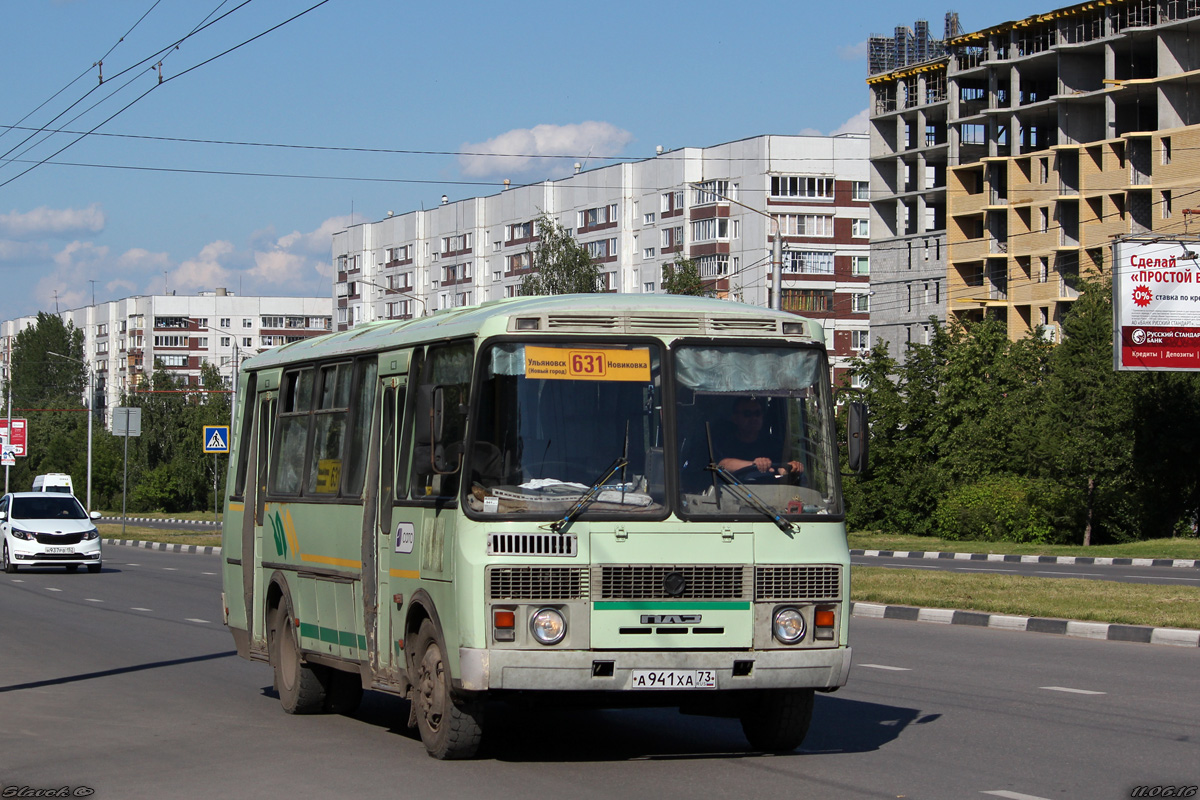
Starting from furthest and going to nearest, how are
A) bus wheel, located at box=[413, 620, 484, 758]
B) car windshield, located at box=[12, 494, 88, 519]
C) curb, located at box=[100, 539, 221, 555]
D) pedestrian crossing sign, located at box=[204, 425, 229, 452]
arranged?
curb, located at box=[100, 539, 221, 555], pedestrian crossing sign, located at box=[204, 425, 229, 452], car windshield, located at box=[12, 494, 88, 519], bus wheel, located at box=[413, 620, 484, 758]

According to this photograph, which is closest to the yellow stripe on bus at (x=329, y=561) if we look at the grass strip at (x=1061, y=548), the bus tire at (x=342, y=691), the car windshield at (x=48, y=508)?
the bus tire at (x=342, y=691)

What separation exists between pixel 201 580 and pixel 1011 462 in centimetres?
2914

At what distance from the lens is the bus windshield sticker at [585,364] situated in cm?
873

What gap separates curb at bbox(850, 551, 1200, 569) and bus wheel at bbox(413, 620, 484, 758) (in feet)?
88.9

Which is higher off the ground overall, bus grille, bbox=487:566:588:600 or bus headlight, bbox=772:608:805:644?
bus grille, bbox=487:566:588:600

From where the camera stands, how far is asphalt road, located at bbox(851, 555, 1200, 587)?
27.6 metres

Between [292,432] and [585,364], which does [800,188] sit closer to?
[292,432]

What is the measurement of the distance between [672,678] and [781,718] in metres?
1.03

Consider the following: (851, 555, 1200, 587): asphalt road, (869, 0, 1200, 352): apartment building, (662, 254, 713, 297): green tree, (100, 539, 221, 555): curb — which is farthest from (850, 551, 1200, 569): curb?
(869, 0, 1200, 352): apartment building

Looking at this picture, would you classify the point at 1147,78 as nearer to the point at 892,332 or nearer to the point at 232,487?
the point at 892,332

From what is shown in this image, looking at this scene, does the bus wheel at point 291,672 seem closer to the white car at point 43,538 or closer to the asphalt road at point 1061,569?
the asphalt road at point 1061,569

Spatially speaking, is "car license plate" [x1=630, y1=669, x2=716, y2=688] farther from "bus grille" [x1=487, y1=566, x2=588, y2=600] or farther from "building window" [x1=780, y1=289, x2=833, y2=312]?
"building window" [x1=780, y1=289, x2=833, y2=312]

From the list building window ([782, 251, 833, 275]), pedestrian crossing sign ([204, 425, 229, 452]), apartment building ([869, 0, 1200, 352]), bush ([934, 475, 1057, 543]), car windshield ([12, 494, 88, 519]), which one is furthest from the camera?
Answer: building window ([782, 251, 833, 275])

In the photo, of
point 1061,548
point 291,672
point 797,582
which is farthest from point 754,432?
point 1061,548
